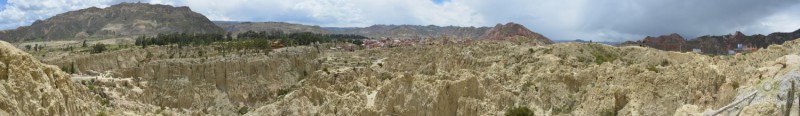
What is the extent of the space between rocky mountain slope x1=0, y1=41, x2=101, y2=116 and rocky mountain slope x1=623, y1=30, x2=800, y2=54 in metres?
70.0

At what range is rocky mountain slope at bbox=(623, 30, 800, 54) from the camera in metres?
73.7

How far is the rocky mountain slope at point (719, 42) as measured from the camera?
242ft

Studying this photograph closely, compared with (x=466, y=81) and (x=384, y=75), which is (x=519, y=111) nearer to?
(x=466, y=81)

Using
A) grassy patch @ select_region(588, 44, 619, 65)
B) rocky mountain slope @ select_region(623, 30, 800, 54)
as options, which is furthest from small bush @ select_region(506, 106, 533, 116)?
rocky mountain slope @ select_region(623, 30, 800, 54)

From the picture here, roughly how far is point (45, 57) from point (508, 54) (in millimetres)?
51654

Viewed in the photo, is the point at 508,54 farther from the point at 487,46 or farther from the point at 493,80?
the point at 493,80

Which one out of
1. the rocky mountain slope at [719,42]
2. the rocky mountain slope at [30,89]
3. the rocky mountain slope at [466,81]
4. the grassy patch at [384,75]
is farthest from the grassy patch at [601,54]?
the rocky mountain slope at [30,89]

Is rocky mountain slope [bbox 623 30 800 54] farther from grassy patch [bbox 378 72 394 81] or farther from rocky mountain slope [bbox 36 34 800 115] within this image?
grassy patch [bbox 378 72 394 81]

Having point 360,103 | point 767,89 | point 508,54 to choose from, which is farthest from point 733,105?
point 508,54

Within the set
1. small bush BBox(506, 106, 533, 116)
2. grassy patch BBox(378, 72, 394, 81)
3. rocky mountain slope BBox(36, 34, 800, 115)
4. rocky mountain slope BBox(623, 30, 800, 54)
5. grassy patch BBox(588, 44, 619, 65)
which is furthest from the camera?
rocky mountain slope BBox(623, 30, 800, 54)

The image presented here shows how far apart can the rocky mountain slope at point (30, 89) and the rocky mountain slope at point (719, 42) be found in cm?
6995

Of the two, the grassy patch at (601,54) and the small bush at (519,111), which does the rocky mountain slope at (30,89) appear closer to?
the small bush at (519,111)

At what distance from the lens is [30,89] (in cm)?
1812

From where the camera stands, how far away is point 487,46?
6331cm
